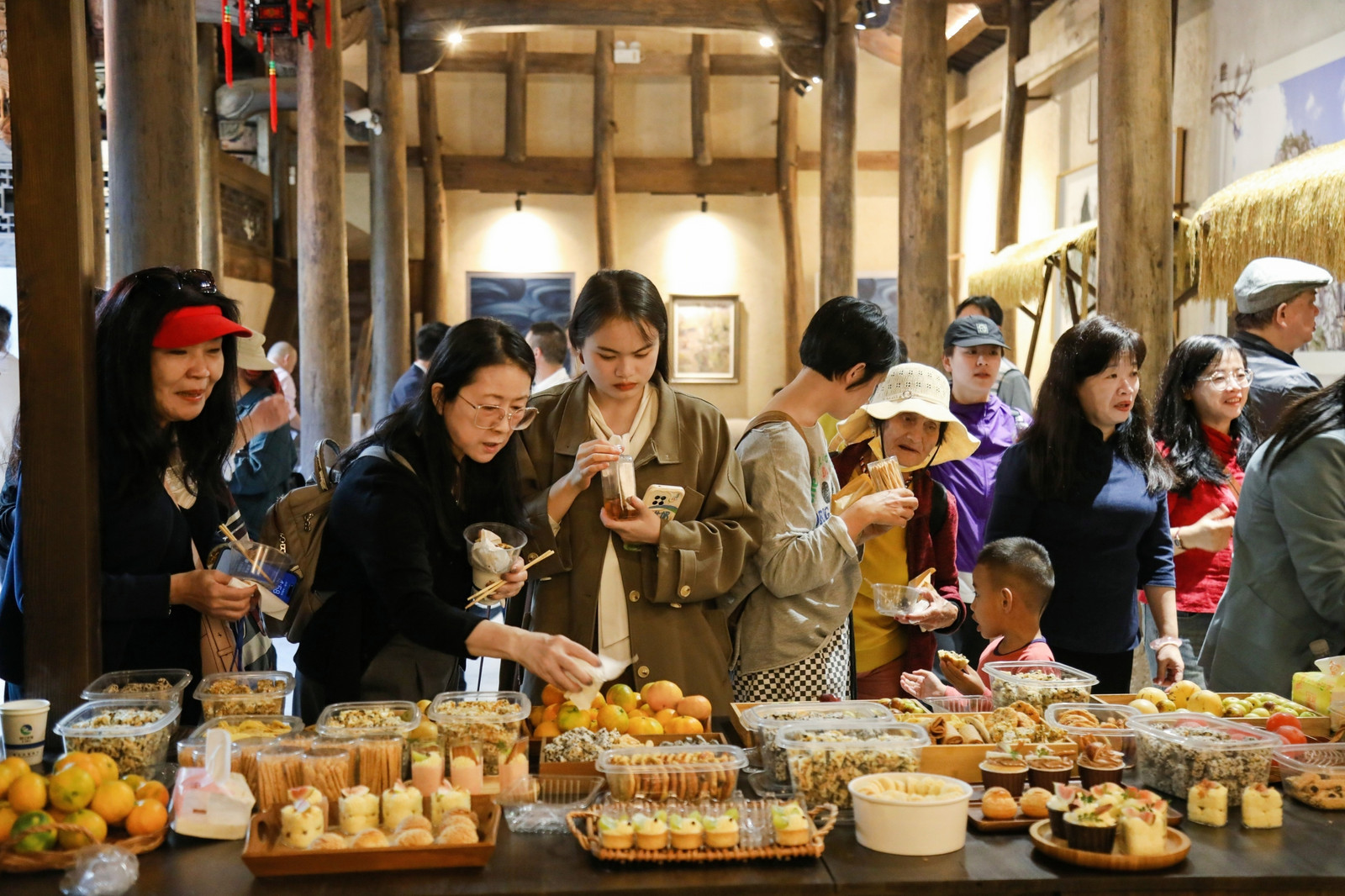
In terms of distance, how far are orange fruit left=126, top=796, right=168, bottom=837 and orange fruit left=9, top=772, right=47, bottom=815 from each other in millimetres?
123

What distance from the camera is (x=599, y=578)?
255cm

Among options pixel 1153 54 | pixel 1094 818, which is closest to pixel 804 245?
pixel 1153 54

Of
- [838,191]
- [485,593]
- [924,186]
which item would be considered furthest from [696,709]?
[838,191]

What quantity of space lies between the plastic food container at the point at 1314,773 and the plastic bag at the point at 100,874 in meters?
1.79

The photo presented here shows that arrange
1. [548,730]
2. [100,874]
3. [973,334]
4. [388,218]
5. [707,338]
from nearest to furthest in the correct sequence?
[100,874]
[548,730]
[973,334]
[388,218]
[707,338]

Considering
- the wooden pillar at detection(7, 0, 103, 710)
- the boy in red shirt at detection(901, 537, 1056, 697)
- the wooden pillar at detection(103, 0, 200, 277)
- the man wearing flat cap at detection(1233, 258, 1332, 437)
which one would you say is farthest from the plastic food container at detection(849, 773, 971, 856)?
the wooden pillar at detection(103, 0, 200, 277)

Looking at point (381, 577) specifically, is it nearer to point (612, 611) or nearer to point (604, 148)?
point (612, 611)

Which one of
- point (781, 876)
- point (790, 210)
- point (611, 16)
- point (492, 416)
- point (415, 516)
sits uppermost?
point (611, 16)

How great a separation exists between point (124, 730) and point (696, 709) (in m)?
0.99

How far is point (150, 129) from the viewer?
3637 mm

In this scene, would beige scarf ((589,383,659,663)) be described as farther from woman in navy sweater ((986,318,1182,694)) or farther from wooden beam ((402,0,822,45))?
wooden beam ((402,0,822,45))

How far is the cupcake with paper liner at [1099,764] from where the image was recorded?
197 cm

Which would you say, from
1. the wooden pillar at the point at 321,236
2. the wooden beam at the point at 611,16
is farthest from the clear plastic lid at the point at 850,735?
the wooden beam at the point at 611,16

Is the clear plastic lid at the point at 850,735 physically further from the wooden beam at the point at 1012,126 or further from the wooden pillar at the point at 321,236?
the wooden beam at the point at 1012,126
